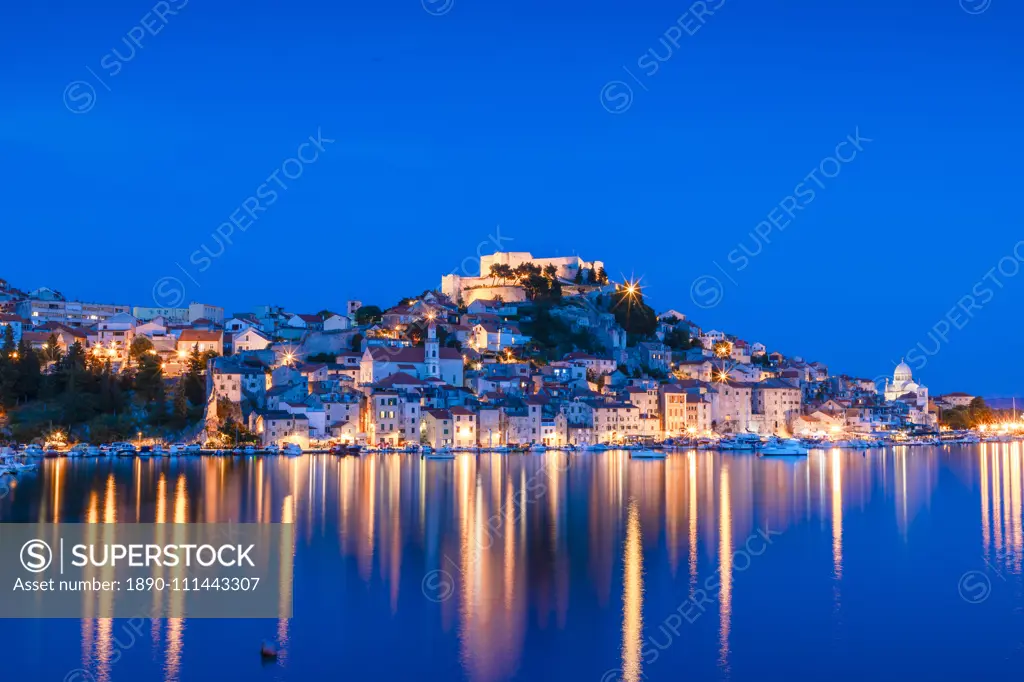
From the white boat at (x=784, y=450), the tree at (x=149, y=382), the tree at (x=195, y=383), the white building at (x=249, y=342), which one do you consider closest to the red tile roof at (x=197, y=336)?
the white building at (x=249, y=342)

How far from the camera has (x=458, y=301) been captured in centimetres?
6088

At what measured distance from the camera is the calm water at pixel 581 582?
10328 millimetres

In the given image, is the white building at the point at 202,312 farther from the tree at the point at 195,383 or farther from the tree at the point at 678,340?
the tree at the point at 678,340

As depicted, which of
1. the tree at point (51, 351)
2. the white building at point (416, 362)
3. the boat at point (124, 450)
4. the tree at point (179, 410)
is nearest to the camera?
the boat at point (124, 450)

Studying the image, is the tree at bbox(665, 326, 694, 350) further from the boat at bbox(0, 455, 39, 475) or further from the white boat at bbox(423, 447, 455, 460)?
the boat at bbox(0, 455, 39, 475)

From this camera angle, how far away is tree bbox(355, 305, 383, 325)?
52094 millimetres

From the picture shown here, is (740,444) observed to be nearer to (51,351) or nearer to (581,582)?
(51,351)

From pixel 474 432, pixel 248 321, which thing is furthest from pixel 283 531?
pixel 248 321

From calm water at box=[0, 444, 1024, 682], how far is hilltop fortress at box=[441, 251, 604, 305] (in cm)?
3236

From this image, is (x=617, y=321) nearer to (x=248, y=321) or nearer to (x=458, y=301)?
(x=458, y=301)

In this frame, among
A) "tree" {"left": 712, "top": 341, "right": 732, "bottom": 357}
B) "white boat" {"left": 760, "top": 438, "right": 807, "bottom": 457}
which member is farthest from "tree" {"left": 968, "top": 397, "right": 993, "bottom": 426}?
"white boat" {"left": 760, "top": 438, "right": 807, "bottom": 457}

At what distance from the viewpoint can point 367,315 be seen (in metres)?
53.4

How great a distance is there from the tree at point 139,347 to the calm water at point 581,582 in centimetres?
1829

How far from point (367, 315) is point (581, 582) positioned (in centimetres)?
4093
